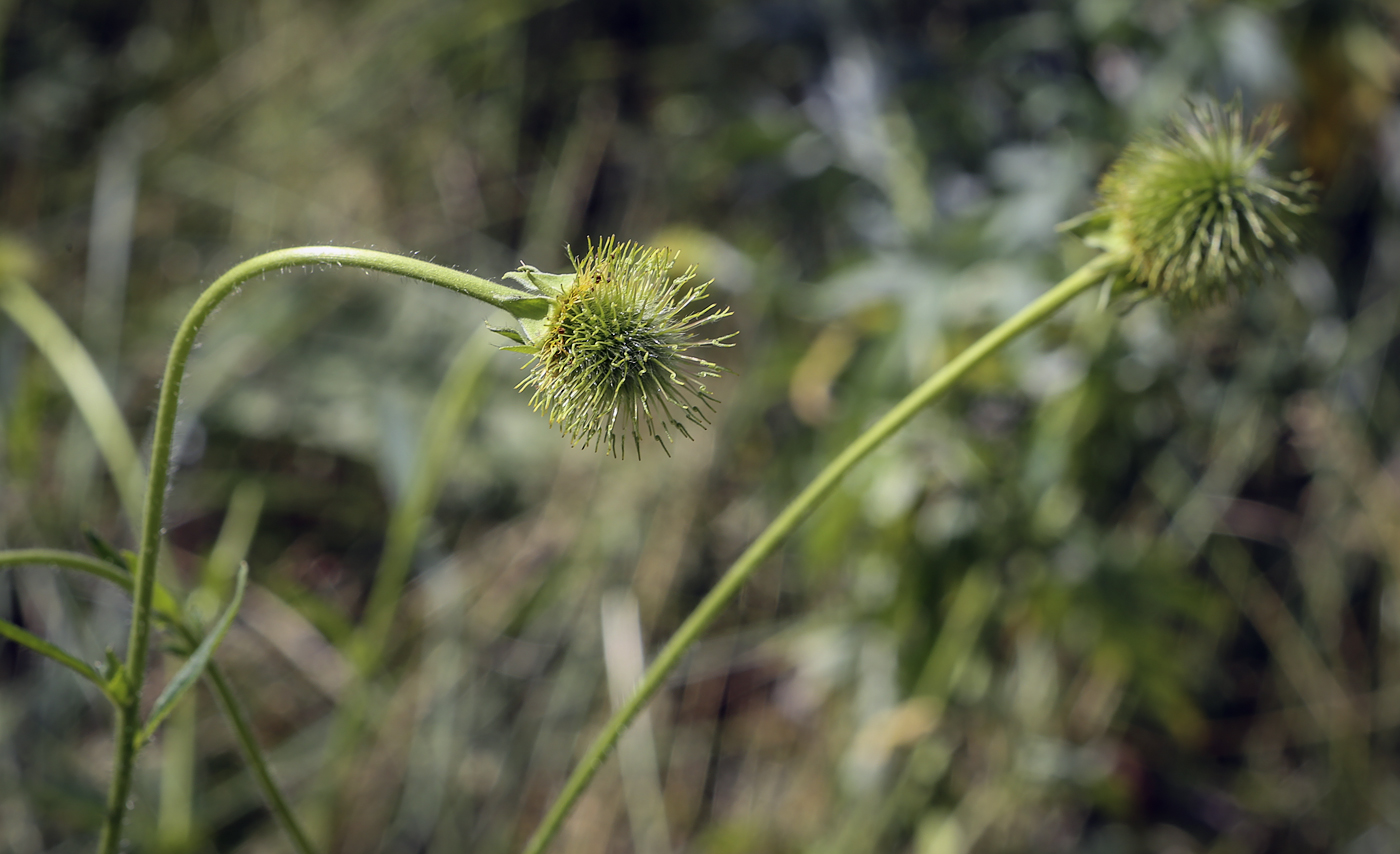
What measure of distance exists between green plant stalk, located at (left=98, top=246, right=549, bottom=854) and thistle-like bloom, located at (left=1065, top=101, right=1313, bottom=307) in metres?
0.51

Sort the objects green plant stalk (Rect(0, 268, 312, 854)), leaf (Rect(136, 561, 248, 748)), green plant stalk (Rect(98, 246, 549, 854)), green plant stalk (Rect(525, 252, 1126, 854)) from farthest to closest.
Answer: green plant stalk (Rect(0, 268, 312, 854)) < green plant stalk (Rect(525, 252, 1126, 854)) < leaf (Rect(136, 561, 248, 748)) < green plant stalk (Rect(98, 246, 549, 854))

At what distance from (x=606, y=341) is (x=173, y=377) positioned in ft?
0.98

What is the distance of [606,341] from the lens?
678 mm

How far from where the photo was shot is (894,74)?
180 cm

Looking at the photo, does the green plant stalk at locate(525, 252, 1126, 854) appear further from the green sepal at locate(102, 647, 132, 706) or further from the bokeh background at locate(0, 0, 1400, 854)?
the bokeh background at locate(0, 0, 1400, 854)

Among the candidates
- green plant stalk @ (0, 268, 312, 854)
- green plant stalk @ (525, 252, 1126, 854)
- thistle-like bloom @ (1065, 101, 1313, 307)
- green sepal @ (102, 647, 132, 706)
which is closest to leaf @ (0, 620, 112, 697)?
green sepal @ (102, 647, 132, 706)

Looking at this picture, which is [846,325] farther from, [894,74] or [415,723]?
[415,723]

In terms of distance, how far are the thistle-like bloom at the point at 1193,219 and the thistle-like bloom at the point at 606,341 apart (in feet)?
1.25

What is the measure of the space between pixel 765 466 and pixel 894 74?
0.84m

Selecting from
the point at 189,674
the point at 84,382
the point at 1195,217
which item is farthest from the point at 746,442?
the point at 189,674

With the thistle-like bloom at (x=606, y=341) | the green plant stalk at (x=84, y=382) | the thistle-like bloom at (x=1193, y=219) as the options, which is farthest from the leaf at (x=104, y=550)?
the thistle-like bloom at (x=1193, y=219)

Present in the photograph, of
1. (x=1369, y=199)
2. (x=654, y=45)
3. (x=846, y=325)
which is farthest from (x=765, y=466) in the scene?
(x=1369, y=199)

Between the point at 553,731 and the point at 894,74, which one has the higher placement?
the point at 894,74

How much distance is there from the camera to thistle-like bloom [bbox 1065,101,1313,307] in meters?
0.80
